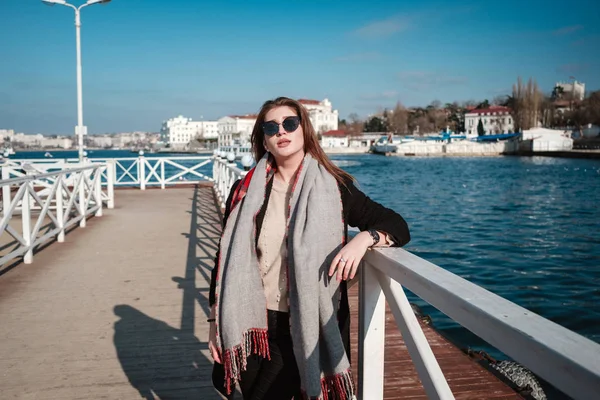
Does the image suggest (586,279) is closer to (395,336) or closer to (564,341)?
(395,336)

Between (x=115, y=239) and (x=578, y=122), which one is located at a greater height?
(x=578, y=122)

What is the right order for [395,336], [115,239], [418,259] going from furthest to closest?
[115,239] → [395,336] → [418,259]

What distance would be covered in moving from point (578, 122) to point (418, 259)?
102811 mm

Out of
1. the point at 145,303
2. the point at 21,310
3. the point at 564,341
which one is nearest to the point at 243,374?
the point at 564,341

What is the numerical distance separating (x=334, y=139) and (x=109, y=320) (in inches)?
4726

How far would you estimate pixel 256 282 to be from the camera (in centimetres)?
179

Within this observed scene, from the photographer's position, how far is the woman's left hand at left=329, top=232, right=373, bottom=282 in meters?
1.67

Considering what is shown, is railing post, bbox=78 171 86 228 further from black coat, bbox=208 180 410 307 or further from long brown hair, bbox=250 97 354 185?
black coat, bbox=208 180 410 307

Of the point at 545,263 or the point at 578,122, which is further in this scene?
the point at 578,122

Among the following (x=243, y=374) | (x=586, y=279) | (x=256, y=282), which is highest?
(x=256, y=282)

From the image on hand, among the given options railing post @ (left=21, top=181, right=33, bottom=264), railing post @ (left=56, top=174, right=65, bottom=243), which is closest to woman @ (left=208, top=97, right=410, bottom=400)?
railing post @ (left=21, top=181, right=33, bottom=264)

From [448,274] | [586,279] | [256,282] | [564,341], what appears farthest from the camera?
[586,279]

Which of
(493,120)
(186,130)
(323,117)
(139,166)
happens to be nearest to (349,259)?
(139,166)

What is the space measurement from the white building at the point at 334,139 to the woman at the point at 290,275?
116m
